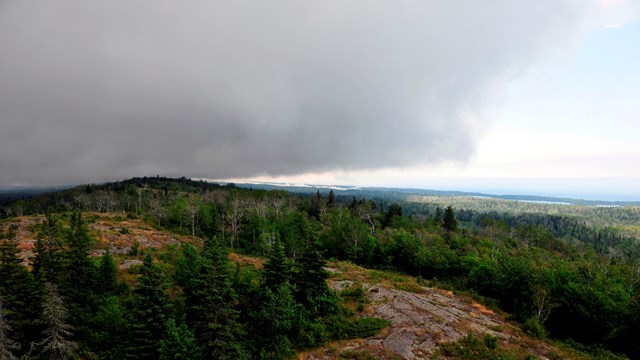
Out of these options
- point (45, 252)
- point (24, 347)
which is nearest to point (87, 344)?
point (24, 347)

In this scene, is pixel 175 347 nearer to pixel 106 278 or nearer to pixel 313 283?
pixel 313 283

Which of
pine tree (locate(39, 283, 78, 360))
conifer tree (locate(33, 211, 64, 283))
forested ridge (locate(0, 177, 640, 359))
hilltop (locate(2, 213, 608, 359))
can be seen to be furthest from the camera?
conifer tree (locate(33, 211, 64, 283))

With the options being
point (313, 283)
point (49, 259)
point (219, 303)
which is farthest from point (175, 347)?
point (49, 259)

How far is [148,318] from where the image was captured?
26.3m

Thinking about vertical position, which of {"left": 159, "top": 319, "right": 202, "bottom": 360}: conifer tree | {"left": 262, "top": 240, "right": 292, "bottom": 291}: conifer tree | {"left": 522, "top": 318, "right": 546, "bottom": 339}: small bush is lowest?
{"left": 522, "top": 318, "right": 546, "bottom": 339}: small bush

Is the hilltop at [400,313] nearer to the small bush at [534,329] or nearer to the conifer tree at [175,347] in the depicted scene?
the small bush at [534,329]

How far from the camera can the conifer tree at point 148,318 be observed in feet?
84.9

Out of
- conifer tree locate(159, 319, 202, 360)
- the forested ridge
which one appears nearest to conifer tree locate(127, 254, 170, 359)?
the forested ridge

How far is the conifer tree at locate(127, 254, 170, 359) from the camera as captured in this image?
25.9 meters

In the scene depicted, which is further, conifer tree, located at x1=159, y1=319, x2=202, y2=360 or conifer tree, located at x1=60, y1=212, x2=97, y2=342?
conifer tree, located at x1=60, y1=212, x2=97, y2=342

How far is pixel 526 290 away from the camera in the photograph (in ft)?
152

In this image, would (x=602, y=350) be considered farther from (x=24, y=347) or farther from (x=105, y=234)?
(x=105, y=234)

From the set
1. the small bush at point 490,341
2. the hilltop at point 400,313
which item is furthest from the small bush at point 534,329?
the small bush at point 490,341

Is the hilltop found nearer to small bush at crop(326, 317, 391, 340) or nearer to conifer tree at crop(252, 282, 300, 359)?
small bush at crop(326, 317, 391, 340)
